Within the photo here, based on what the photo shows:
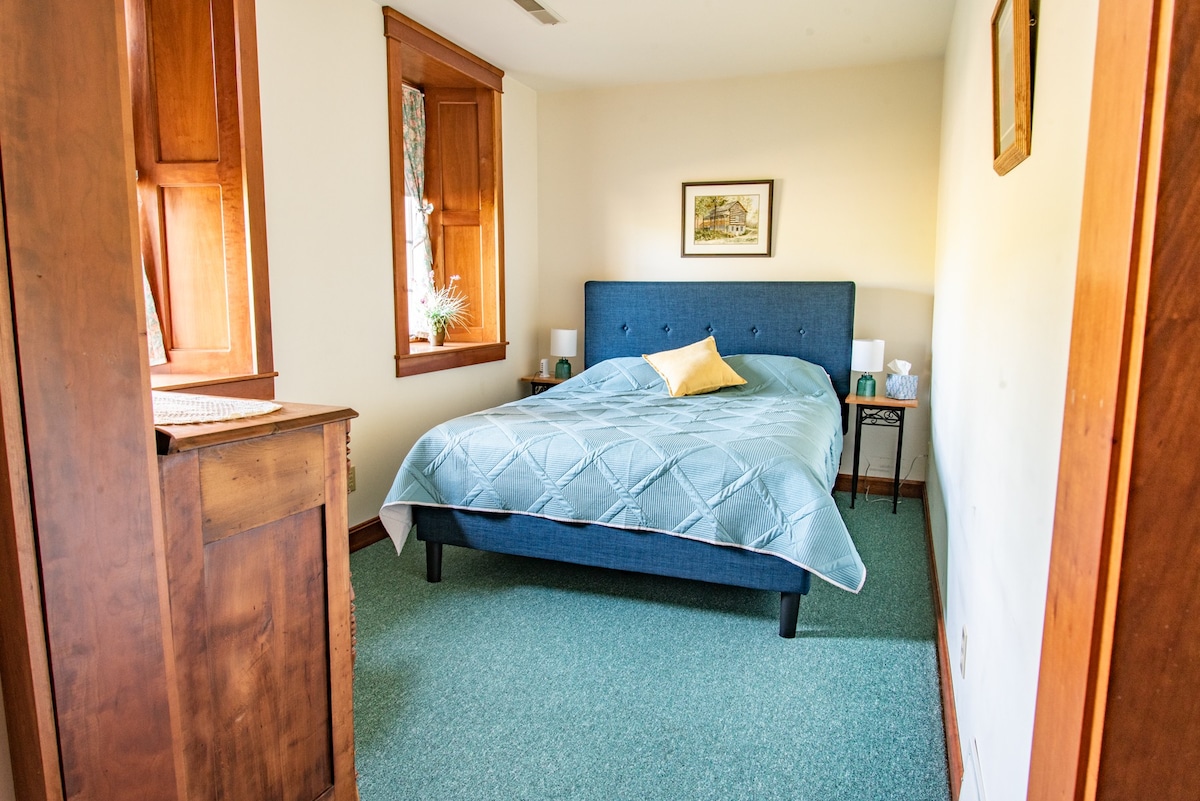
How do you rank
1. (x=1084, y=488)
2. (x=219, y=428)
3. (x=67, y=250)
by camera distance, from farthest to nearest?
(x=219, y=428) < (x=67, y=250) < (x=1084, y=488)

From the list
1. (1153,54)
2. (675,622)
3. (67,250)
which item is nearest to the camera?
(1153,54)

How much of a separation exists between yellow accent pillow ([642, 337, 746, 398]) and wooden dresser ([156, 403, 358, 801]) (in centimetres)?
291

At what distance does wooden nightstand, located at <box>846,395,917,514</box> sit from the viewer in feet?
13.6

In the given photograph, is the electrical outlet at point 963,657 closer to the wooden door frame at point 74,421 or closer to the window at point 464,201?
the wooden door frame at point 74,421

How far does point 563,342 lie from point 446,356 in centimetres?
98

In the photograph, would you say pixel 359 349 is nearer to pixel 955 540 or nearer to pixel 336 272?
pixel 336 272

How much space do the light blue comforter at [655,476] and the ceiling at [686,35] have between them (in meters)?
2.00

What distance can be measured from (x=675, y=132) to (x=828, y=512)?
10.6 ft

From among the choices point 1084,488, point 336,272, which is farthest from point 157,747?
point 336,272

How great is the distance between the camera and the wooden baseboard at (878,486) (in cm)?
452

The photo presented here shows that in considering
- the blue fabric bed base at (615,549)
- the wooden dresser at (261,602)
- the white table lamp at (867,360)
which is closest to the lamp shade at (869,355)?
the white table lamp at (867,360)

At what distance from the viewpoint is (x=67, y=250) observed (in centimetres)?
86

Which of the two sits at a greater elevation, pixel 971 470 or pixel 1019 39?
pixel 1019 39

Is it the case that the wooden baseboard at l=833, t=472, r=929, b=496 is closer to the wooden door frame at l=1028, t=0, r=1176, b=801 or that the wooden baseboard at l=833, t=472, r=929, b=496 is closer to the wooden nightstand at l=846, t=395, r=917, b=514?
the wooden nightstand at l=846, t=395, r=917, b=514
